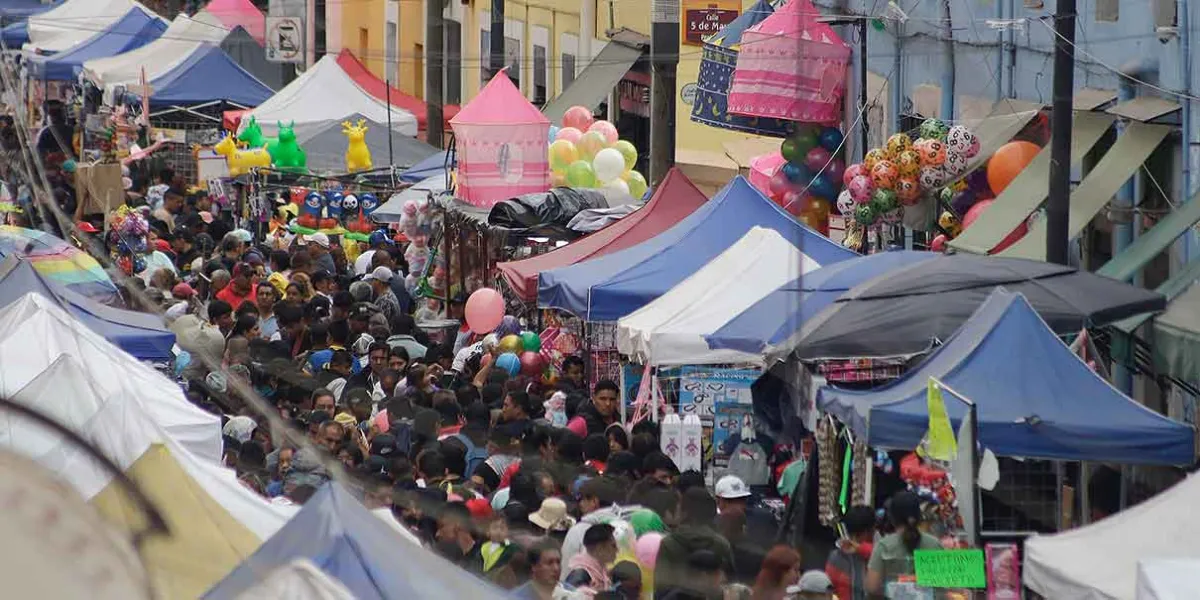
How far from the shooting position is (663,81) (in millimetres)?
18766

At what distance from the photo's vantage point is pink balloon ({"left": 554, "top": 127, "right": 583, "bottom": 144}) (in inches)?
682

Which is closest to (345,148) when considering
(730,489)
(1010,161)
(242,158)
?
(242,158)

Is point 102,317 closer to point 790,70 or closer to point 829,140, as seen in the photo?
point 790,70

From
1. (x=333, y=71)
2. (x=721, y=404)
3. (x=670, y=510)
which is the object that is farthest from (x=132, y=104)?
(x=670, y=510)

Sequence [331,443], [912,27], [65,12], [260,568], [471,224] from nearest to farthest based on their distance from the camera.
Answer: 1. [260,568]
2. [331,443]
3. [471,224]
4. [912,27]
5. [65,12]

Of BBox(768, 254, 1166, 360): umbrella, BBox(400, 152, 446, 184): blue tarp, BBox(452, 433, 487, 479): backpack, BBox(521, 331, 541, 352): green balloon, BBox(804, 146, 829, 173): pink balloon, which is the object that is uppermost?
BBox(804, 146, 829, 173): pink balloon

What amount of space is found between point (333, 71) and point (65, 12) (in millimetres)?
12159

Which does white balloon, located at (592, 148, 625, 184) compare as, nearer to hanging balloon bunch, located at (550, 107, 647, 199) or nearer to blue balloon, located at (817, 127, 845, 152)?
hanging balloon bunch, located at (550, 107, 647, 199)

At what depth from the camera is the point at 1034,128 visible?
14.3m

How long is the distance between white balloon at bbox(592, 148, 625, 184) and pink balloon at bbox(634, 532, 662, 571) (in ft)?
27.7

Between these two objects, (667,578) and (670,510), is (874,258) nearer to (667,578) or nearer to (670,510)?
(670,510)

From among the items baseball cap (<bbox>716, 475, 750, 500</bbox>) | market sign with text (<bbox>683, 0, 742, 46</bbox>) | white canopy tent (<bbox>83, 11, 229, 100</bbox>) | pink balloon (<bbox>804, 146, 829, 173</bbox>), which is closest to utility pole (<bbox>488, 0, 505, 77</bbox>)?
market sign with text (<bbox>683, 0, 742, 46</bbox>)

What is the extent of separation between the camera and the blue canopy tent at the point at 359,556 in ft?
20.7

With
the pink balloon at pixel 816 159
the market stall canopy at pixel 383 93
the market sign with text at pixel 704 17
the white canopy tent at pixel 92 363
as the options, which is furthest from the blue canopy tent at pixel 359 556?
the market stall canopy at pixel 383 93
